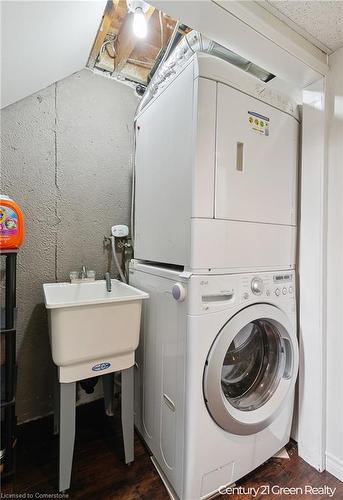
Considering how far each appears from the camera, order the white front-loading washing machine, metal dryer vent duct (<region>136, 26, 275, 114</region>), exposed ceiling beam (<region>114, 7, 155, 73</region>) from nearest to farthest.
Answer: the white front-loading washing machine, metal dryer vent duct (<region>136, 26, 275, 114</region>), exposed ceiling beam (<region>114, 7, 155, 73</region>)

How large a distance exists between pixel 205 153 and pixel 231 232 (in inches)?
14.1

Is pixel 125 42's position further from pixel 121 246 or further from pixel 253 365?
pixel 253 365

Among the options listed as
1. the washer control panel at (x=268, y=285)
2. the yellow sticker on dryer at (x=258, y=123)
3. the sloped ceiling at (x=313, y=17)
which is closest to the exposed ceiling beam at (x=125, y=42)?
the sloped ceiling at (x=313, y=17)

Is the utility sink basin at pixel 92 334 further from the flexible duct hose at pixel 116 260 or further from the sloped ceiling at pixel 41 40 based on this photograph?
the sloped ceiling at pixel 41 40

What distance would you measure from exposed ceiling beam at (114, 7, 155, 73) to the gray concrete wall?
0.64 feet

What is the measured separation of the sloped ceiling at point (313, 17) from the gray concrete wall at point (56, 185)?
1182mm

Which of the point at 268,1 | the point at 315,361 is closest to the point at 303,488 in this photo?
the point at 315,361

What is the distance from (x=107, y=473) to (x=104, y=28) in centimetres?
244

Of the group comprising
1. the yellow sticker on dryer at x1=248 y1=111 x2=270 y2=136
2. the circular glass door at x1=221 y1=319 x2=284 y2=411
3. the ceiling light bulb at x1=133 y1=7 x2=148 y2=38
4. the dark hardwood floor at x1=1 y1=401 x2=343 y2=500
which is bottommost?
the dark hardwood floor at x1=1 y1=401 x2=343 y2=500

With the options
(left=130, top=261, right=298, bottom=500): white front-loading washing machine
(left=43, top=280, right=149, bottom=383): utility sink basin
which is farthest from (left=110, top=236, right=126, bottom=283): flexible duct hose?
(left=43, top=280, right=149, bottom=383): utility sink basin

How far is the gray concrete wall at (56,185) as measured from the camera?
157cm

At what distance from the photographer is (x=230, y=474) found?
116 cm

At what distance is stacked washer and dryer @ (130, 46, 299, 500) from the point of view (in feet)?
3.43

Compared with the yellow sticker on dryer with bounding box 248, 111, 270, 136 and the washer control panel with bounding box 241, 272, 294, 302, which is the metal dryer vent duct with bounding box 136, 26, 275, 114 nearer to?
the yellow sticker on dryer with bounding box 248, 111, 270, 136
